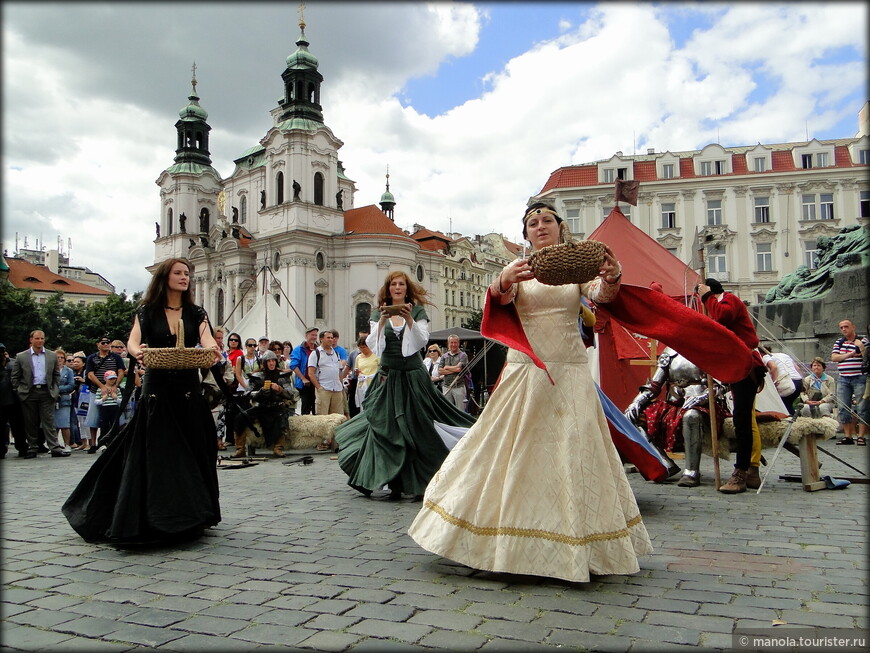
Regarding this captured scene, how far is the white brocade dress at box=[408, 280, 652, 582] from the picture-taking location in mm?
3502

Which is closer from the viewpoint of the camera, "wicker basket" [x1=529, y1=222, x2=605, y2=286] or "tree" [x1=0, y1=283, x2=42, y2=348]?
"wicker basket" [x1=529, y1=222, x2=605, y2=286]

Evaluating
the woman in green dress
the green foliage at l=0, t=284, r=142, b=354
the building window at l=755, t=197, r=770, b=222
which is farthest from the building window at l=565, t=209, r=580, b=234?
the woman in green dress

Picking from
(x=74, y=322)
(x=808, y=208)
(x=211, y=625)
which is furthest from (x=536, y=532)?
(x=74, y=322)

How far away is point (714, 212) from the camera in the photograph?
46031 mm

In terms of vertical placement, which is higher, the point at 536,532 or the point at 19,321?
the point at 19,321

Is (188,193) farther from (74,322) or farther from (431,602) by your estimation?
(431,602)

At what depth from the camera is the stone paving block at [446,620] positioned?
291 cm

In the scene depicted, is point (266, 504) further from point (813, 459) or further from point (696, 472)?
point (813, 459)

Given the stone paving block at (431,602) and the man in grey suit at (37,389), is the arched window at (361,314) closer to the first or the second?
the man in grey suit at (37,389)

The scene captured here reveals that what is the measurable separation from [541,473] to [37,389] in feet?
34.8

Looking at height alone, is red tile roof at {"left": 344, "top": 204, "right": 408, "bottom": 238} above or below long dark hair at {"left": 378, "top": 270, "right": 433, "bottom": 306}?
above

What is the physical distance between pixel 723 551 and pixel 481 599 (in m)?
1.85

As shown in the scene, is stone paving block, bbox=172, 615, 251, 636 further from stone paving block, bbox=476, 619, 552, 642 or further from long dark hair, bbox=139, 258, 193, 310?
long dark hair, bbox=139, 258, 193, 310

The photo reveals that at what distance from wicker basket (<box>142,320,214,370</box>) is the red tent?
7219mm
